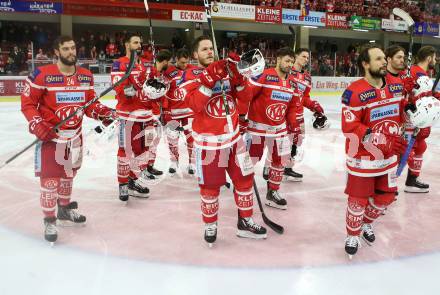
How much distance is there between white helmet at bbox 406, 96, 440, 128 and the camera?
2.94m

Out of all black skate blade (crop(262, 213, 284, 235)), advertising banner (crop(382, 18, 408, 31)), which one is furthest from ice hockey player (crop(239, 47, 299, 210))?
advertising banner (crop(382, 18, 408, 31))

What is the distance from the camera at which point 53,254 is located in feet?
10.5

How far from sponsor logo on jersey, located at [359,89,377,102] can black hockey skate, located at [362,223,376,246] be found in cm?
100

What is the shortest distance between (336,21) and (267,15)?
3762 millimetres

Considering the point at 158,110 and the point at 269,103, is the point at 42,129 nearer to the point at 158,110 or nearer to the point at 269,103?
the point at 269,103

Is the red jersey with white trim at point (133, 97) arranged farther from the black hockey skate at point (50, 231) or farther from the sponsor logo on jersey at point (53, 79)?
the black hockey skate at point (50, 231)

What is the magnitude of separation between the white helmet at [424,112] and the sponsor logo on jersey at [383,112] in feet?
0.29

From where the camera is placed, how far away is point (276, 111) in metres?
4.11

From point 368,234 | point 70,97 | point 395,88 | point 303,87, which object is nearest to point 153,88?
point 70,97

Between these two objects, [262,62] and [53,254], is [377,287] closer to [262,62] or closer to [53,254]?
[262,62]

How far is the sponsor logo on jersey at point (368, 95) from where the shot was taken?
9.48 ft

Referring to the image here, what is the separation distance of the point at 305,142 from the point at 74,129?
4.62 metres

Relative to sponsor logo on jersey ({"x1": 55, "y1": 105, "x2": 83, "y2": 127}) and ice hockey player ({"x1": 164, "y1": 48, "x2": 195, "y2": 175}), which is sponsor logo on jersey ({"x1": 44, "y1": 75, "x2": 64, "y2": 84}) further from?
ice hockey player ({"x1": 164, "y1": 48, "x2": 195, "y2": 175})

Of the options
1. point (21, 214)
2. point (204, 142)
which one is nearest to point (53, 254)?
point (21, 214)
